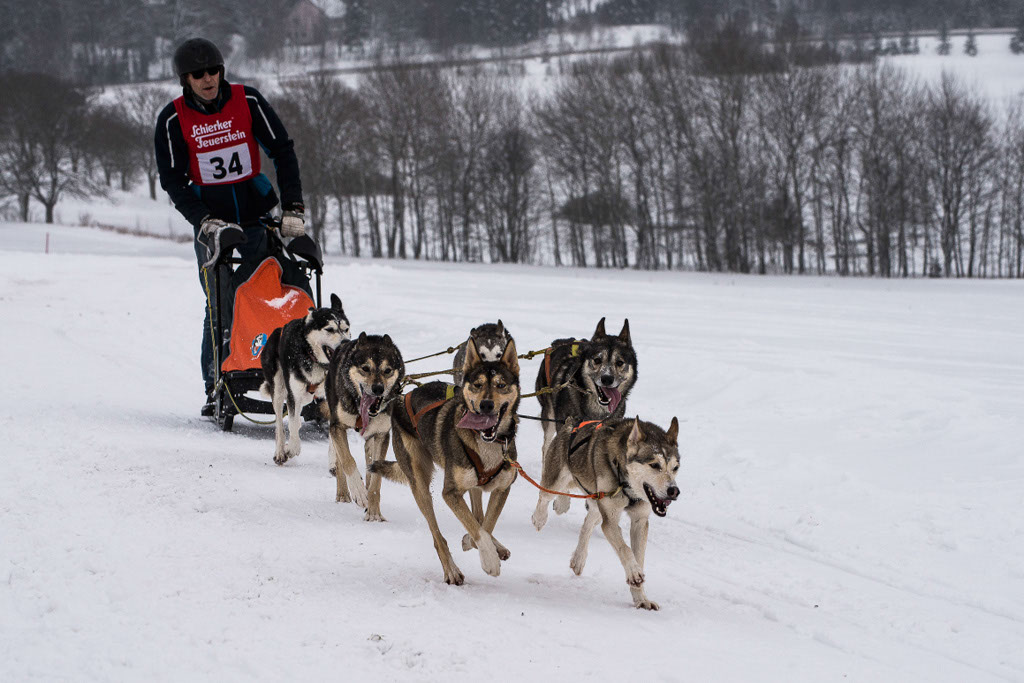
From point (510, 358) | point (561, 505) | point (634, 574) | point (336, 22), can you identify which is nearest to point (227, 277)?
point (561, 505)

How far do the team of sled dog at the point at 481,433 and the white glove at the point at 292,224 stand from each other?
769 mm

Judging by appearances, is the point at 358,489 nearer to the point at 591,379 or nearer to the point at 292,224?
the point at 591,379

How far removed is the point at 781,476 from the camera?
6512 millimetres

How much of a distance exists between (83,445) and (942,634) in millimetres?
5332

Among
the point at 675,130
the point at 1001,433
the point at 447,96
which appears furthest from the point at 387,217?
the point at 1001,433

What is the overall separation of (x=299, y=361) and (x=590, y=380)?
2232 millimetres

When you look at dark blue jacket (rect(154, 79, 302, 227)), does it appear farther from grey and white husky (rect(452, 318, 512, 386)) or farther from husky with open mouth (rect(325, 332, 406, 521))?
husky with open mouth (rect(325, 332, 406, 521))

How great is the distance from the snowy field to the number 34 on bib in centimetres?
218

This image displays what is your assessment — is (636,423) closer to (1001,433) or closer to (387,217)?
(1001,433)

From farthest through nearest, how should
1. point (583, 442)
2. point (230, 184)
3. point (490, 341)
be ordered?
point (230, 184)
point (490, 341)
point (583, 442)

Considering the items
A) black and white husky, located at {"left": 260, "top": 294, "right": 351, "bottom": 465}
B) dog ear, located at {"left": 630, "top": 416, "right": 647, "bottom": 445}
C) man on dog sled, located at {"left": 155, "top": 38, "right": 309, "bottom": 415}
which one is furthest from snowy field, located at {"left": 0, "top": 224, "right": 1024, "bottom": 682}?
man on dog sled, located at {"left": 155, "top": 38, "right": 309, "bottom": 415}

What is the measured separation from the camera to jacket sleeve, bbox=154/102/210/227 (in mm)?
6832

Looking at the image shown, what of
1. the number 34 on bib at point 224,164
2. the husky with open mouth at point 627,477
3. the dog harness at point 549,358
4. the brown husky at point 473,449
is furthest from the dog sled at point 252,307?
the husky with open mouth at point 627,477

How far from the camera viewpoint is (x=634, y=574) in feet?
13.3
